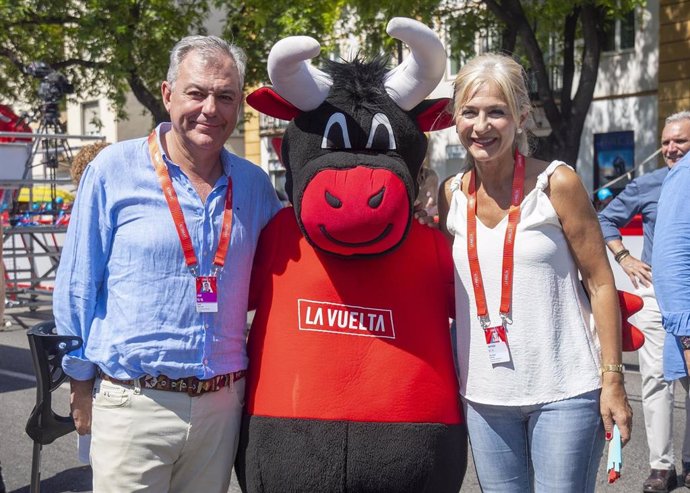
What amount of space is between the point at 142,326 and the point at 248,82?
13.5 metres

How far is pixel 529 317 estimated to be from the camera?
2.71 meters

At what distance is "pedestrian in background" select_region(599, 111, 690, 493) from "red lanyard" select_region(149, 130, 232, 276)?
293cm

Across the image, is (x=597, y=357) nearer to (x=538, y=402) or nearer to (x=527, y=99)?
(x=538, y=402)

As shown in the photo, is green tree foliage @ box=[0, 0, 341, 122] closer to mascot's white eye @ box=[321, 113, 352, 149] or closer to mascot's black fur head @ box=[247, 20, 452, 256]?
mascot's black fur head @ box=[247, 20, 452, 256]

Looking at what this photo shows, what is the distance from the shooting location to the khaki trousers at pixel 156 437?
9.03ft

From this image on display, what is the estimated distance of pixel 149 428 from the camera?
2.75 meters

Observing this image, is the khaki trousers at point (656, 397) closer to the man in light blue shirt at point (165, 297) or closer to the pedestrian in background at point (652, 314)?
the pedestrian in background at point (652, 314)

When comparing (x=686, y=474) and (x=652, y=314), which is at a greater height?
(x=652, y=314)

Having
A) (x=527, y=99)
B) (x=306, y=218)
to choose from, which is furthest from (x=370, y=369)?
(x=527, y=99)

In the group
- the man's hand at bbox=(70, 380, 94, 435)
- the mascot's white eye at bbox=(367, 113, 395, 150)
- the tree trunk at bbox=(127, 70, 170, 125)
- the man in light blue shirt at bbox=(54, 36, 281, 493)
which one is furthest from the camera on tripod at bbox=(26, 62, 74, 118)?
the mascot's white eye at bbox=(367, 113, 395, 150)

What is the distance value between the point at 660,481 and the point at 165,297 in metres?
3.32

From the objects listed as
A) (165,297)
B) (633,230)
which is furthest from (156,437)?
(633,230)

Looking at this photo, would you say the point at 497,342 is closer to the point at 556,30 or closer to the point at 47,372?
the point at 47,372

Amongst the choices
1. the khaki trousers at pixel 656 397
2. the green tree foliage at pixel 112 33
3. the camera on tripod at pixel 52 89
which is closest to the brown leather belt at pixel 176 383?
the khaki trousers at pixel 656 397
